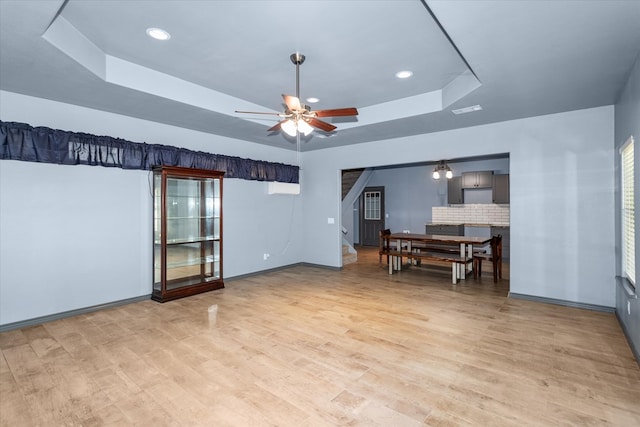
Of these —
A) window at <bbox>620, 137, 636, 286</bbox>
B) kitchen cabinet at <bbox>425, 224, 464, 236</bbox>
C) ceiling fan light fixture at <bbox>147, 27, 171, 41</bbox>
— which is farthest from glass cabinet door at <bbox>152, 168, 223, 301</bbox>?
kitchen cabinet at <bbox>425, 224, 464, 236</bbox>

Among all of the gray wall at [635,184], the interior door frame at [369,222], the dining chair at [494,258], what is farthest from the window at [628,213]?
the interior door frame at [369,222]

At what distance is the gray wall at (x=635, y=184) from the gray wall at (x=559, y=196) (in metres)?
0.20

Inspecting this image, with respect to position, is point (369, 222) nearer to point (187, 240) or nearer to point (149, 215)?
point (187, 240)

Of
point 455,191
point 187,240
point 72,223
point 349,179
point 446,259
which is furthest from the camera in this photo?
point 349,179

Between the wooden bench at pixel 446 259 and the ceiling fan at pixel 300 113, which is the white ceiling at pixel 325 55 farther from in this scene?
the wooden bench at pixel 446 259

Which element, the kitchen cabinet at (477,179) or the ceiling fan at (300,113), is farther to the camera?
the kitchen cabinet at (477,179)

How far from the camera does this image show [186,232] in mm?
5117

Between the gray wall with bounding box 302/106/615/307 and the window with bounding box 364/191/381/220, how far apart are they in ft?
17.4

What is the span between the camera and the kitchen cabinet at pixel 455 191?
8.59m

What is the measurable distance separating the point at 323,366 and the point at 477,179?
7289 millimetres

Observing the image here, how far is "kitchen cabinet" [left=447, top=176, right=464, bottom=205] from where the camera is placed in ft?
28.2

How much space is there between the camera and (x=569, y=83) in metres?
3.37

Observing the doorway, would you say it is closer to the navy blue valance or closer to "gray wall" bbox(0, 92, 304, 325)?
the navy blue valance

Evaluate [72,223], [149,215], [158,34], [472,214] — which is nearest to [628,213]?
[158,34]
